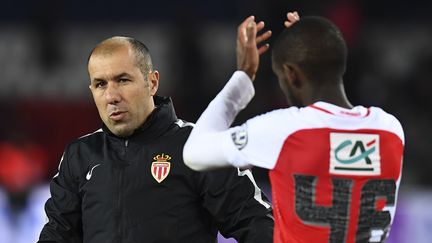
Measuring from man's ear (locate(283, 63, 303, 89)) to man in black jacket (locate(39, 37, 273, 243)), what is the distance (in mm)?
949

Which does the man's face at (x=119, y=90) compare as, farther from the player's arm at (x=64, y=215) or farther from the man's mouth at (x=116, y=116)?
the player's arm at (x=64, y=215)

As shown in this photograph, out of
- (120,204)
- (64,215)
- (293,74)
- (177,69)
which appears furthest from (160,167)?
(177,69)

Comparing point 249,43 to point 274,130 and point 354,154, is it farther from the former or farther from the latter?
point 354,154

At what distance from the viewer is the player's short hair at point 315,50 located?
327 cm

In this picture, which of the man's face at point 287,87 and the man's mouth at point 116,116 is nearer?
the man's face at point 287,87

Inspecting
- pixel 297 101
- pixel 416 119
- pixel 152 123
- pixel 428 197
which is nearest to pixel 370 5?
pixel 416 119

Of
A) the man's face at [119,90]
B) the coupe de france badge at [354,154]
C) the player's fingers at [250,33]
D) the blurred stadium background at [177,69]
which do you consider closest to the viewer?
the coupe de france badge at [354,154]

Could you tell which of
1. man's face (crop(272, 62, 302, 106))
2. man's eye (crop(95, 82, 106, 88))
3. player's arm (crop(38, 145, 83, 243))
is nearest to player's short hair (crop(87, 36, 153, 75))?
man's eye (crop(95, 82, 106, 88))

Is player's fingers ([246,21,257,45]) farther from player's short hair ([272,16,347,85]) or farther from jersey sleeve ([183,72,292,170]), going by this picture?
jersey sleeve ([183,72,292,170])

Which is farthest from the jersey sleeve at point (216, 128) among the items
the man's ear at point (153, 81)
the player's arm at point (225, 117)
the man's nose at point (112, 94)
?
Result: the man's ear at point (153, 81)

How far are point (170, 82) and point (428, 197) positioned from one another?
161 inches

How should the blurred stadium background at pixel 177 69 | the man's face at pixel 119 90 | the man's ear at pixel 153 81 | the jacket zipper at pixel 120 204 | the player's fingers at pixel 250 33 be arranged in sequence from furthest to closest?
the blurred stadium background at pixel 177 69
the man's ear at pixel 153 81
the man's face at pixel 119 90
the jacket zipper at pixel 120 204
the player's fingers at pixel 250 33

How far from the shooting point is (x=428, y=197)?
9.09m

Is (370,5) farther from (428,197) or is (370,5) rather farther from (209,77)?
(428,197)
